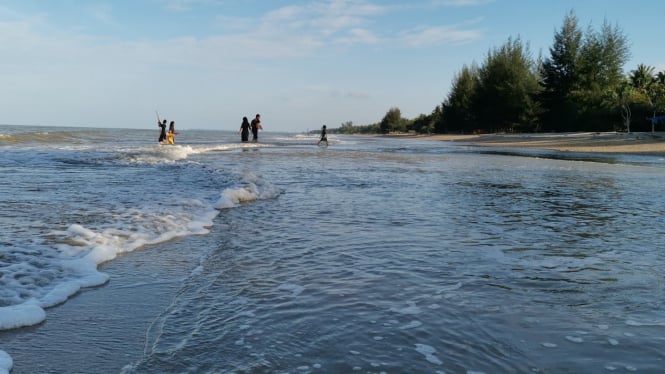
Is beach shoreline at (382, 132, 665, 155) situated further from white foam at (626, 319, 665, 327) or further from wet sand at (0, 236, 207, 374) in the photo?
wet sand at (0, 236, 207, 374)

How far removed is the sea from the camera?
2.54 metres

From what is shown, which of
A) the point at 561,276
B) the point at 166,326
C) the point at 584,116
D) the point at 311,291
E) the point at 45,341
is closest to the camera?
the point at 45,341

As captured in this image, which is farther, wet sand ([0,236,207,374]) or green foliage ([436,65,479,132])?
green foliage ([436,65,479,132])

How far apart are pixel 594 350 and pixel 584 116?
47.2 metres

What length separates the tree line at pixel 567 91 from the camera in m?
40.2

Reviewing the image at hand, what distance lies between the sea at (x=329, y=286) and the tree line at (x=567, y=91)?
37.1 meters

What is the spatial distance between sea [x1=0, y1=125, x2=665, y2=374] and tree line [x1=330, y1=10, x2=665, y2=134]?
37081mm

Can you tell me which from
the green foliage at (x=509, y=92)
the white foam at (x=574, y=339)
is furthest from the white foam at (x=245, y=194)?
the green foliage at (x=509, y=92)

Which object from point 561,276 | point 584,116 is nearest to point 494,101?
point 584,116

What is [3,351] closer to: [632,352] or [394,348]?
[394,348]

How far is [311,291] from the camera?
3.58 meters

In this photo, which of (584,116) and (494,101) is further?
(494,101)

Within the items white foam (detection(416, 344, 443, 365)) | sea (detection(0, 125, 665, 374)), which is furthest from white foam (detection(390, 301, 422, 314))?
white foam (detection(416, 344, 443, 365))

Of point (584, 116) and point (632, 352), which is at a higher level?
point (584, 116)
